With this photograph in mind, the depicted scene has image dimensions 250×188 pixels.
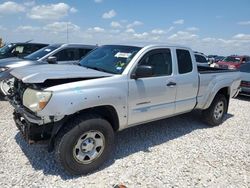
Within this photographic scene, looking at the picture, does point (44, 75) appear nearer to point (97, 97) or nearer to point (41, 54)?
point (97, 97)

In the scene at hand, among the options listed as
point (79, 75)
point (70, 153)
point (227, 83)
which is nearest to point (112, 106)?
point (79, 75)

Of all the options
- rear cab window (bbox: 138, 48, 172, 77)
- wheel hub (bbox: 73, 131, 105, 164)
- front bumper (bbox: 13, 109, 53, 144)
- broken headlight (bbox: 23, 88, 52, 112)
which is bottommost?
wheel hub (bbox: 73, 131, 105, 164)

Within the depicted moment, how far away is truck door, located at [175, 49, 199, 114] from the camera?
4949 millimetres

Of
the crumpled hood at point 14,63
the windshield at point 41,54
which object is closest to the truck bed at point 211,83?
the crumpled hood at point 14,63

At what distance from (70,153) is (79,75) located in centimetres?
108

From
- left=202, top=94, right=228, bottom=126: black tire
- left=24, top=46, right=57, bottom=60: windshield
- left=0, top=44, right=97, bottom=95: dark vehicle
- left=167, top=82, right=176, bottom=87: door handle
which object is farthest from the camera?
left=24, top=46, right=57, bottom=60: windshield

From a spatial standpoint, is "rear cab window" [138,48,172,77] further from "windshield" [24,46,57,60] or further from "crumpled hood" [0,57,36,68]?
"windshield" [24,46,57,60]

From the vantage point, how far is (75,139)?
349 centimetres

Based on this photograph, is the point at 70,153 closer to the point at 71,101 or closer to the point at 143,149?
the point at 71,101

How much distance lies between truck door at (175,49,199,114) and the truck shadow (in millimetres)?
683

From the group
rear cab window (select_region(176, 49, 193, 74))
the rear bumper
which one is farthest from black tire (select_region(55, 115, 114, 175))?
the rear bumper

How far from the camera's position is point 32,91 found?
138 inches

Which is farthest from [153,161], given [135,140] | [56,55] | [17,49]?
[17,49]

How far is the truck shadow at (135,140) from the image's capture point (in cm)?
390
